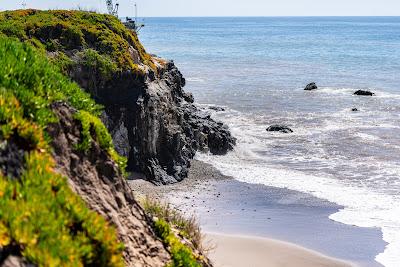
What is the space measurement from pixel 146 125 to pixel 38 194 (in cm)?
2168

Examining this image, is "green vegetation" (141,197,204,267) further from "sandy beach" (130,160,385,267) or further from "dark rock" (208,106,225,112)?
"dark rock" (208,106,225,112)

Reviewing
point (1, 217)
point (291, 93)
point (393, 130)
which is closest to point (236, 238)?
point (1, 217)

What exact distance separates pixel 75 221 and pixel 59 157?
1682 mm

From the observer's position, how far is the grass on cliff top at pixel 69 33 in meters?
26.5

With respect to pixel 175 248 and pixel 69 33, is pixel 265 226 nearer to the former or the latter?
pixel 175 248

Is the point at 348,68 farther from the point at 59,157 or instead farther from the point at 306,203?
the point at 59,157

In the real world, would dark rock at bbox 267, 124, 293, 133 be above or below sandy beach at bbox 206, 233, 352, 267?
above

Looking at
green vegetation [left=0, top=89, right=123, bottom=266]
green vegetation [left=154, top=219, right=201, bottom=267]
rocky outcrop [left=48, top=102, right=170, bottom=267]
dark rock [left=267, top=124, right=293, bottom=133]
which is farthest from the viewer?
dark rock [left=267, top=124, right=293, bottom=133]

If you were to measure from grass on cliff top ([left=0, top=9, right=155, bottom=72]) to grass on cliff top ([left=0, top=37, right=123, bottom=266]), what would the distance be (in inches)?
713

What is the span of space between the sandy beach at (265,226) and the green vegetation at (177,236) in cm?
465

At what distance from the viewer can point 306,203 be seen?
2433 centimetres

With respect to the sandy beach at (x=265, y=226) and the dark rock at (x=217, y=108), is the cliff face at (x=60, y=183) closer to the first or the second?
the sandy beach at (x=265, y=226)

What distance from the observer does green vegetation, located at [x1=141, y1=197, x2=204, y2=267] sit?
28.3ft

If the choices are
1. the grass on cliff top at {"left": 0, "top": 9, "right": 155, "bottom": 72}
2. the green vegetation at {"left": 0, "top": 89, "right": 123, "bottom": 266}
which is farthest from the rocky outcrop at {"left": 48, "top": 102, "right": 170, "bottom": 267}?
the grass on cliff top at {"left": 0, "top": 9, "right": 155, "bottom": 72}
